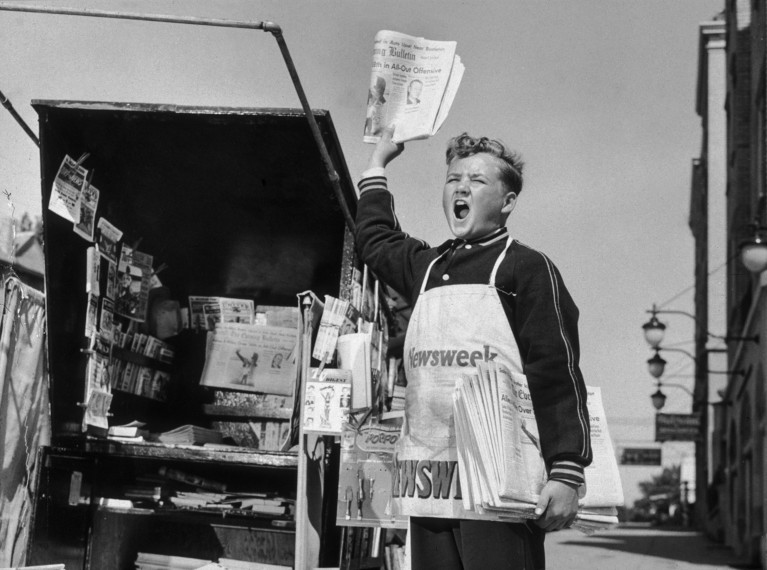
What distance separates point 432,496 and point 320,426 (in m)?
1.71

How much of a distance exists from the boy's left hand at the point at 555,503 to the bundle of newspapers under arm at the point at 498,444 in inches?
1.4

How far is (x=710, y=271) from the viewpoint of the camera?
103 feet

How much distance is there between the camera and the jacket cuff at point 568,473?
3188 millimetres

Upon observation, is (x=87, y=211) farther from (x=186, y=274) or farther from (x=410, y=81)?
(x=410, y=81)

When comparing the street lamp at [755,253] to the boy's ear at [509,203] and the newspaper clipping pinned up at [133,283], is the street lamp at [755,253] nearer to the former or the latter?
the newspaper clipping pinned up at [133,283]

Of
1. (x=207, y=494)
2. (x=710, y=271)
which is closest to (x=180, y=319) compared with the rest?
(x=207, y=494)

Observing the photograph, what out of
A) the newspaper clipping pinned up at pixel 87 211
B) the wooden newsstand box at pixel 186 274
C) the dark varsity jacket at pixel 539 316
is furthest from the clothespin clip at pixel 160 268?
the dark varsity jacket at pixel 539 316

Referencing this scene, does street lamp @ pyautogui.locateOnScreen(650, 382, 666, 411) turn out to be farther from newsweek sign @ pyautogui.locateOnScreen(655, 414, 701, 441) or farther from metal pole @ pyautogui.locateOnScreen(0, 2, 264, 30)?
metal pole @ pyautogui.locateOnScreen(0, 2, 264, 30)

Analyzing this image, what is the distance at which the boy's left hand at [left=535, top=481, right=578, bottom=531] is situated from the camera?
314cm

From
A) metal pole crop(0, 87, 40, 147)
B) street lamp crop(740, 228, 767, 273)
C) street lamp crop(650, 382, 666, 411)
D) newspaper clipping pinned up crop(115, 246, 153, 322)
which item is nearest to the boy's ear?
metal pole crop(0, 87, 40, 147)

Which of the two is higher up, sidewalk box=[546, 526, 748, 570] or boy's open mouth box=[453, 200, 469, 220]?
boy's open mouth box=[453, 200, 469, 220]

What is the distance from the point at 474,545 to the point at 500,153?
1383mm

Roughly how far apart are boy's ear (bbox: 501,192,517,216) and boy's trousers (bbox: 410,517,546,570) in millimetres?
1113

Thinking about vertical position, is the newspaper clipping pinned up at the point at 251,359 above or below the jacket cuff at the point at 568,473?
above
